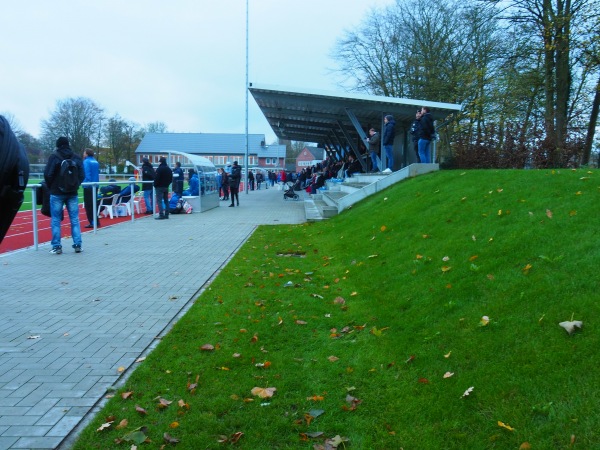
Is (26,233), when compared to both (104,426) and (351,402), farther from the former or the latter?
(351,402)

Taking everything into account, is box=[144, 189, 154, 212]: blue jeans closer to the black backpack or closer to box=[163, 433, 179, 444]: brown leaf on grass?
the black backpack

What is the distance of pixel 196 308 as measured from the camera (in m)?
6.11

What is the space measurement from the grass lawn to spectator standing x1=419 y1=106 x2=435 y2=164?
22.3 feet

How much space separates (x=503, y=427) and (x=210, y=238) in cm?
1040

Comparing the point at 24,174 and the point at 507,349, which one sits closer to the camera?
the point at 24,174

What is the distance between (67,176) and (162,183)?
763 cm

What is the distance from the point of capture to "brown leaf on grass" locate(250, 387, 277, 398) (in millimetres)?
3768

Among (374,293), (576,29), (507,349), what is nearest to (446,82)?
(576,29)

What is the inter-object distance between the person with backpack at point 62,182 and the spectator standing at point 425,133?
8.75 m

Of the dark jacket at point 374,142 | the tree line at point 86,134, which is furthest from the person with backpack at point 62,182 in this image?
the tree line at point 86,134

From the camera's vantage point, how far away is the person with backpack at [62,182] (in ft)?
32.5

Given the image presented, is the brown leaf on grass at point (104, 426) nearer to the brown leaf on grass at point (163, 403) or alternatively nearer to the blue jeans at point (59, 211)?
the brown leaf on grass at point (163, 403)

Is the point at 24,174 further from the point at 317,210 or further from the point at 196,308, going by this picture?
the point at 317,210

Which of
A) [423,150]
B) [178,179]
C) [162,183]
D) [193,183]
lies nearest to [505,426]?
[423,150]
